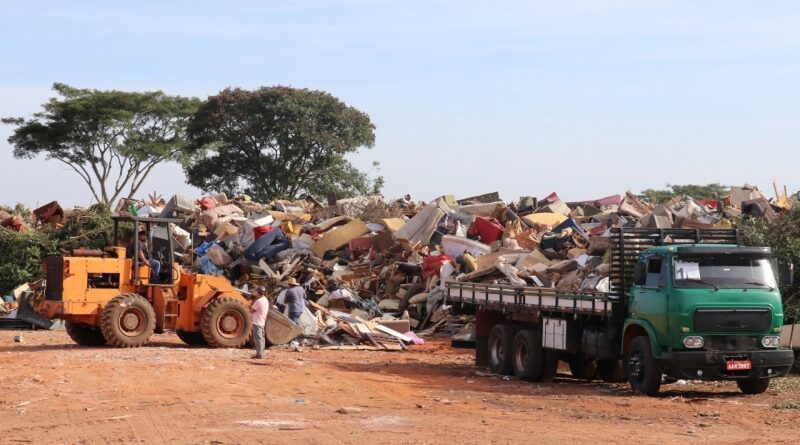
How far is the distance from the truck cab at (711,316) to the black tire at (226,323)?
9.44 metres

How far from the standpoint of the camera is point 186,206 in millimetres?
39719

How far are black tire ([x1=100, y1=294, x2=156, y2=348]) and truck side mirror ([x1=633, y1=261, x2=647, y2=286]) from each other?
32.8 feet

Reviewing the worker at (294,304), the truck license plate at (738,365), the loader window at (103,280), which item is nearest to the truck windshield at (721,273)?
the truck license plate at (738,365)

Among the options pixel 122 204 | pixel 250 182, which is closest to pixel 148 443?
pixel 122 204

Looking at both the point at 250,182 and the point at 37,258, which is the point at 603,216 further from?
the point at 250,182

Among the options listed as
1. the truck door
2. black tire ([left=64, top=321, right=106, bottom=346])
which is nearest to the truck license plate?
the truck door

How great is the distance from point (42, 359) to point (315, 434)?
977cm

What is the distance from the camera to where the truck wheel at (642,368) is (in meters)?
16.4

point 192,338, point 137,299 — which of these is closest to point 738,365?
point 137,299

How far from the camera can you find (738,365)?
16141 millimetres

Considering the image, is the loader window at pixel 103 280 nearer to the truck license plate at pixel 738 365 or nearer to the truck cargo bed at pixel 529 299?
the truck cargo bed at pixel 529 299

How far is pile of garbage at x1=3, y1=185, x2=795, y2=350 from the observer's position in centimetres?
2761

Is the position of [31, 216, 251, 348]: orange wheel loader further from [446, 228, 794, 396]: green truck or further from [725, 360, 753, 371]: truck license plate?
[725, 360, 753, 371]: truck license plate

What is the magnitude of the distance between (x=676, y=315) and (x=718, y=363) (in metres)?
0.94
